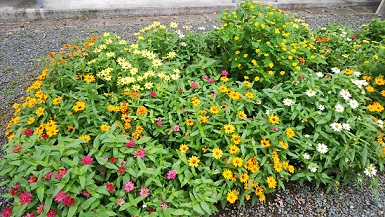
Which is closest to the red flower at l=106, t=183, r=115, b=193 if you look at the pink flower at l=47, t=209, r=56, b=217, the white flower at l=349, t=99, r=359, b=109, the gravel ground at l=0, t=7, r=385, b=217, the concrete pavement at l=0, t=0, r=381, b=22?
the pink flower at l=47, t=209, r=56, b=217

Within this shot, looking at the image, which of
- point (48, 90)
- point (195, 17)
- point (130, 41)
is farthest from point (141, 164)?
point (195, 17)

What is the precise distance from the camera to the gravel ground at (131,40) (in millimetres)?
2152

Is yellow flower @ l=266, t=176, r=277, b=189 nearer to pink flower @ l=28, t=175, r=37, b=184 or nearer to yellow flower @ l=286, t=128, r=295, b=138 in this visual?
yellow flower @ l=286, t=128, r=295, b=138

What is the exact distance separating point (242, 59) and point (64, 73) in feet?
4.99

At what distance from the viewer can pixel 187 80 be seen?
2564mm

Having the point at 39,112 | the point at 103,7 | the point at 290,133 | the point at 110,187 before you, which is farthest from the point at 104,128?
the point at 103,7

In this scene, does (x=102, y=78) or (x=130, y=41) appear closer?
(x=102, y=78)

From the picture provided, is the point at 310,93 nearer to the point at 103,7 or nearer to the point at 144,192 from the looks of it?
the point at 144,192

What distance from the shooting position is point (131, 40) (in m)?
4.11

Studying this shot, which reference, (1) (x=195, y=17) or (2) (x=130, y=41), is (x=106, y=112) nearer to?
(2) (x=130, y=41)

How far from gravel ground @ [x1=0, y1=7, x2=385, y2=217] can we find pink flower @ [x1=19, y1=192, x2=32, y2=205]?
591mm

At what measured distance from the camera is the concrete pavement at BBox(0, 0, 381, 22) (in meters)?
4.57

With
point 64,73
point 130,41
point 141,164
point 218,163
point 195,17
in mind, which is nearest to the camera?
point 141,164

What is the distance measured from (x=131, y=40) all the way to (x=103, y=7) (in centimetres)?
118
